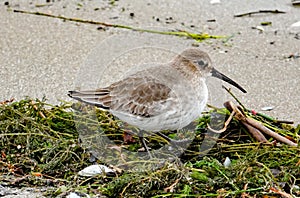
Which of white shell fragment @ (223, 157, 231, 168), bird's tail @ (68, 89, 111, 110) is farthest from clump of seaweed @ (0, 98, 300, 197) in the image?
bird's tail @ (68, 89, 111, 110)

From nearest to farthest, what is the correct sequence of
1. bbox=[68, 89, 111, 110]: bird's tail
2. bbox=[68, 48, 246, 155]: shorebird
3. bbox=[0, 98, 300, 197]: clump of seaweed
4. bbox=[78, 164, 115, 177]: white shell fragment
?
Result: bbox=[0, 98, 300, 197]: clump of seaweed
bbox=[78, 164, 115, 177]: white shell fragment
bbox=[68, 48, 246, 155]: shorebird
bbox=[68, 89, 111, 110]: bird's tail

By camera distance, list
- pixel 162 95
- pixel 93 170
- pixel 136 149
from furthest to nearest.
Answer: pixel 136 149 → pixel 162 95 → pixel 93 170

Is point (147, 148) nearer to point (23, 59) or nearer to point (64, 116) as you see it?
point (64, 116)

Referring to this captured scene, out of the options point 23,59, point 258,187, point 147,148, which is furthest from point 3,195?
point 23,59

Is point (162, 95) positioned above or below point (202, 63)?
below

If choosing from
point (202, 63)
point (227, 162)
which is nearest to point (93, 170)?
point (227, 162)

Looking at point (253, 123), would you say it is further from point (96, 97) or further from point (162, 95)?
point (96, 97)

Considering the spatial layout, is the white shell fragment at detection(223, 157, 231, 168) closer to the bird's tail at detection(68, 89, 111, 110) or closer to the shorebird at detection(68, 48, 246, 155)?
the shorebird at detection(68, 48, 246, 155)
